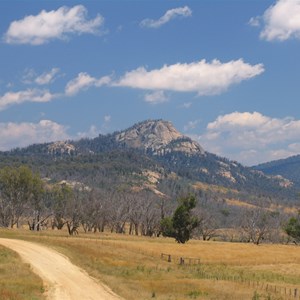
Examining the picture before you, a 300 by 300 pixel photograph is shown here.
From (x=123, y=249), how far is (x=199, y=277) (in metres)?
21.4

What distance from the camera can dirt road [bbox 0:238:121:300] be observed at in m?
36.6

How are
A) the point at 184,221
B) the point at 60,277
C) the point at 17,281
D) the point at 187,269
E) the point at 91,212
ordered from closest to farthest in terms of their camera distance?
the point at 17,281 → the point at 60,277 → the point at 187,269 → the point at 184,221 → the point at 91,212

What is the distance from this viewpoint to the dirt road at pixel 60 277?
120ft

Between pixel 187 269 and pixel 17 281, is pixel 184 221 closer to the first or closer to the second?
pixel 187 269

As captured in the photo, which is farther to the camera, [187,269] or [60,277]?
[187,269]

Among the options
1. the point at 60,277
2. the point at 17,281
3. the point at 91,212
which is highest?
the point at 91,212

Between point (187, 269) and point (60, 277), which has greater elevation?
point (60, 277)

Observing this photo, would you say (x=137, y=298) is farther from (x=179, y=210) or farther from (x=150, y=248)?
(x=179, y=210)

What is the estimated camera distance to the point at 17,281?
39.4 meters

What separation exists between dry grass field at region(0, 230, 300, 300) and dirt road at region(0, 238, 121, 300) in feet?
4.98

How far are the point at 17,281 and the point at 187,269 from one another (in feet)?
94.7

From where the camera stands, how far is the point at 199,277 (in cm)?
5466

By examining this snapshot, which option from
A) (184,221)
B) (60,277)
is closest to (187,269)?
(60,277)

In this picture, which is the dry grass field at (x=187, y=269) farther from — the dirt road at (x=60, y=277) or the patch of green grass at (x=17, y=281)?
the dirt road at (x=60, y=277)
